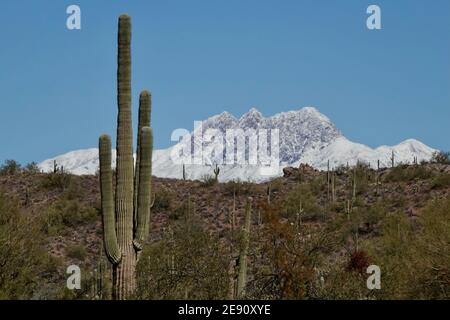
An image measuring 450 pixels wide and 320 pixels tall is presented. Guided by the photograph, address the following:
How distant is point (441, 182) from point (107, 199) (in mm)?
30143

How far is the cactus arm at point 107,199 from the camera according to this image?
1764 cm

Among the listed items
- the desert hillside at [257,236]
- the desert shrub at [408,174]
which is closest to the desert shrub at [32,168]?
the desert hillside at [257,236]

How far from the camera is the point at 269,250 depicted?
74.3ft

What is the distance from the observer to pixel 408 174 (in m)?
48.8

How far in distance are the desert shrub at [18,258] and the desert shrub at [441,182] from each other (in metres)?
25.7

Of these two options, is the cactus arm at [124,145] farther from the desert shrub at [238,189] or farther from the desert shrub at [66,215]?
the desert shrub at [238,189]

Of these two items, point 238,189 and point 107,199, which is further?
point 238,189

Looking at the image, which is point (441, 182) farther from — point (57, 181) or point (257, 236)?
point (57, 181)

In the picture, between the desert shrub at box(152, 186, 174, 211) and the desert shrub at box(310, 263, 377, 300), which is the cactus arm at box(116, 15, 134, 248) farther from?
the desert shrub at box(152, 186, 174, 211)

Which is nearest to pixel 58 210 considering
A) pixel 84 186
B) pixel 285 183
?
pixel 84 186

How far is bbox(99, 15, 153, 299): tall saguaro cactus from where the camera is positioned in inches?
698

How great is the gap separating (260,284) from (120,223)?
244 inches

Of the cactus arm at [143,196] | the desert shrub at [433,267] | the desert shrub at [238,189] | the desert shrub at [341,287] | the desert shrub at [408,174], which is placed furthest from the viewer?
the desert shrub at [238,189]

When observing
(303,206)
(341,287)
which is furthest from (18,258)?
(303,206)
